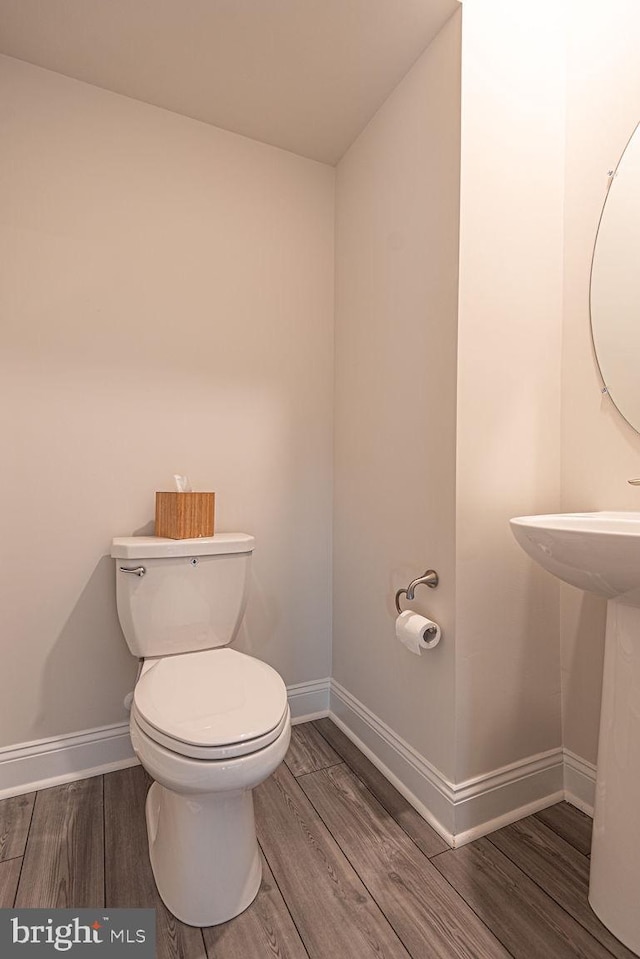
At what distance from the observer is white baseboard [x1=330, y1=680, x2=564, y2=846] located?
4.38 feet

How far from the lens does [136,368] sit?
1.67 metres

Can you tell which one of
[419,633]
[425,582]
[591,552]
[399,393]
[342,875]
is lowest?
[342,875]

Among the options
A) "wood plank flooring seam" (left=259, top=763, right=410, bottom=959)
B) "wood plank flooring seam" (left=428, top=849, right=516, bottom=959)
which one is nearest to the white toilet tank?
"wood plank flooring seam" (left=259, top=763, right=410, bottom=959)

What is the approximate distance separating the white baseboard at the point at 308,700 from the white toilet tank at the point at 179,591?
0.49m

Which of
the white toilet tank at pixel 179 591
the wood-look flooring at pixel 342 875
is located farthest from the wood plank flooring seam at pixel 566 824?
the white toilet tank at pixel 179 591

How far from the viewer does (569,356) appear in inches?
58.5

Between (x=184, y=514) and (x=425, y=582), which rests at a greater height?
(x=184, y=514)

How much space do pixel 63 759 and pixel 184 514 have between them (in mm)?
840

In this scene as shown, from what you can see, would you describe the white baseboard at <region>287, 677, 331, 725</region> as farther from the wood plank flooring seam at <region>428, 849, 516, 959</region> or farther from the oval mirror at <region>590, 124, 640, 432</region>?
the oval mirror at <region>590, 124, 640, 432</region>

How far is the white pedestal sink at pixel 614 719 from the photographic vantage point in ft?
3.24

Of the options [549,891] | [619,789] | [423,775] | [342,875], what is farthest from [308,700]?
[619,789]

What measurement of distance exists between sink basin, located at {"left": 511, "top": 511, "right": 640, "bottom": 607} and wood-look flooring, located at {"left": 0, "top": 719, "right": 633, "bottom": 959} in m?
0.72

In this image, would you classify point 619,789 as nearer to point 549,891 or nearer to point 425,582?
point 549,891

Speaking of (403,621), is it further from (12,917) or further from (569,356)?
(12,917)
